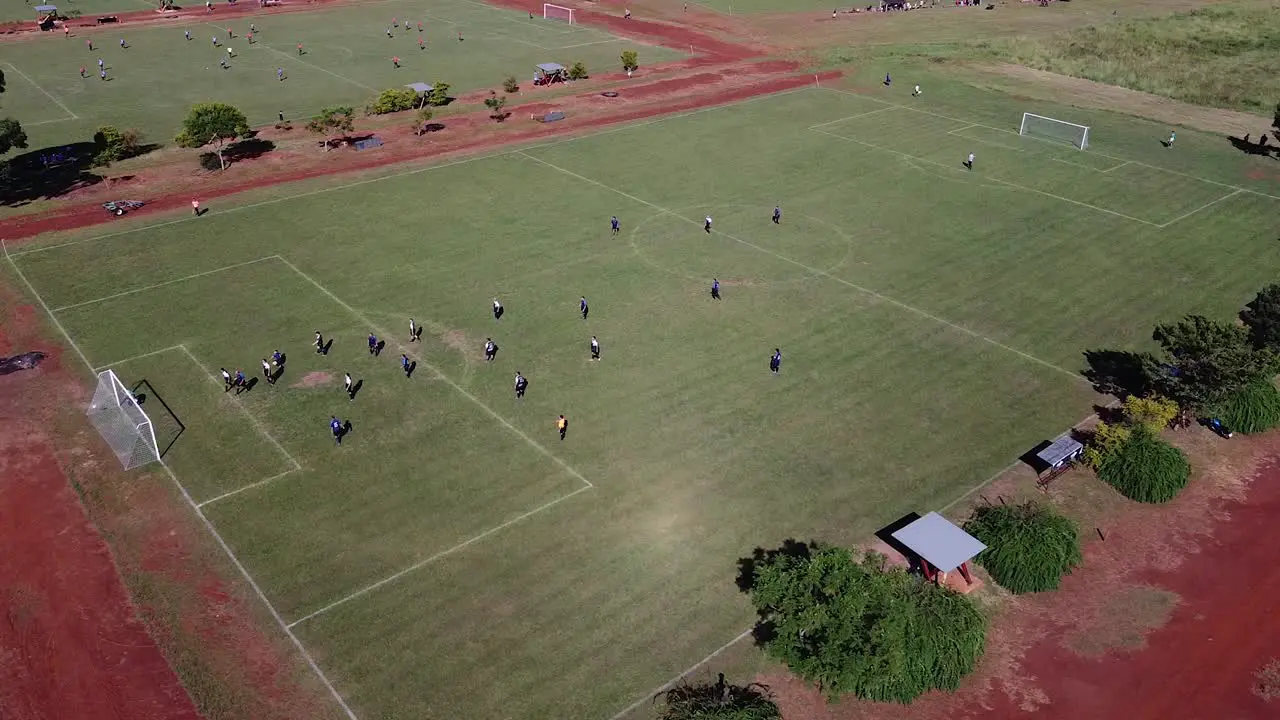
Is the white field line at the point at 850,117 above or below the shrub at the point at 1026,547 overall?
above

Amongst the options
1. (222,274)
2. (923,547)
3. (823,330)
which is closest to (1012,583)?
(923,547)

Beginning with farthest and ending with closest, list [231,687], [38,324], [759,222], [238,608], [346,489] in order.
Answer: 1. [759,222]
2. [38,324]
3. [346,489]
4. [238,608]
5. [231,687]

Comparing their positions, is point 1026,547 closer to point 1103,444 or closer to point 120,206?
point 1103,444

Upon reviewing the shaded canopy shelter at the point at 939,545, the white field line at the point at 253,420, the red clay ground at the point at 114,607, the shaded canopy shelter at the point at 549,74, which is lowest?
the red clay ground at the point at 114,607

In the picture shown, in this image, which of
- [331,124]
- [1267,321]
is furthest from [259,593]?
[331,124]

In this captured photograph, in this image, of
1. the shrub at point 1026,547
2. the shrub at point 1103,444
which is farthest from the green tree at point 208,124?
the shrub at point 1103,444

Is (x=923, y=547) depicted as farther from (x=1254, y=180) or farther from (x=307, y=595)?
(x=1254, y=180)

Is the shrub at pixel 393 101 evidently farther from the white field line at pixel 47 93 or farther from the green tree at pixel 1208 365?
the green tree at pixel 1208 365
